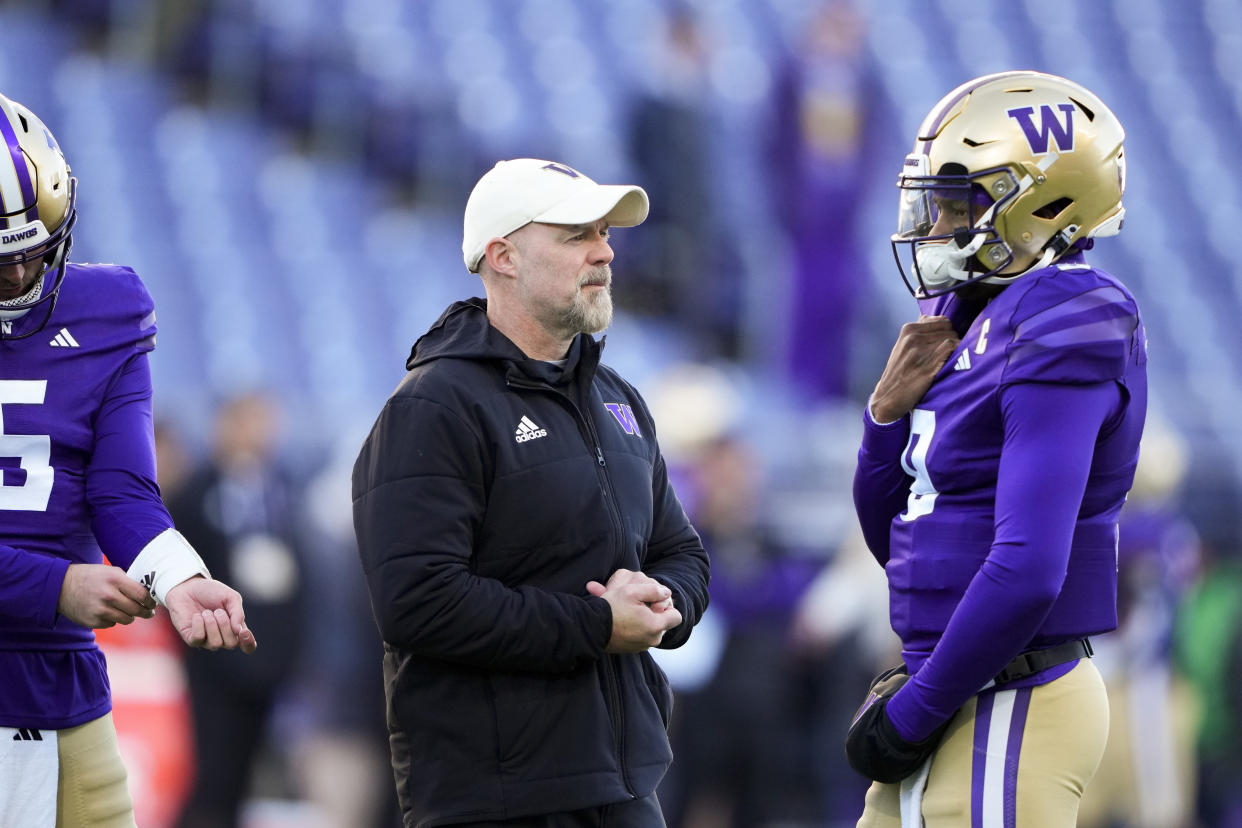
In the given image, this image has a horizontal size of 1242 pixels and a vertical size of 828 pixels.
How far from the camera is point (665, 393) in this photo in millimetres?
6680

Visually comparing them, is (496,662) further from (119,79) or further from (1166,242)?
(1166,242)

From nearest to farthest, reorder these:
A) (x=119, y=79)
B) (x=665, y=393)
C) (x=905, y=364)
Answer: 1. (x=905, y=364)
2. (x=665, y=393)
3. (x=119, y=79)

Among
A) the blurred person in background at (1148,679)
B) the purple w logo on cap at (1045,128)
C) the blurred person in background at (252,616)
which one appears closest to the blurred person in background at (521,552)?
the purple w logo on cap at (1045,128)

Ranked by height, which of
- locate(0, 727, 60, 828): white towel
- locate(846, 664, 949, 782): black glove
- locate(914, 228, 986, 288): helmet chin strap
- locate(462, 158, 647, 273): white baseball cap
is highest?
locate(462, 158, 647, 273): white baseball cap

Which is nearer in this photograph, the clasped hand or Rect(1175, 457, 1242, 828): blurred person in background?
the clasped hand

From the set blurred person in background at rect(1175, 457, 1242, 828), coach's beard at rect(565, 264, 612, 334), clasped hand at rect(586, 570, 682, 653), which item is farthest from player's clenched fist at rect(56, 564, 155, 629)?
blurred person in background at rect(1175, 457, 1242, 828)

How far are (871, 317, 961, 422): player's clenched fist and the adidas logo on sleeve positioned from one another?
55 cm

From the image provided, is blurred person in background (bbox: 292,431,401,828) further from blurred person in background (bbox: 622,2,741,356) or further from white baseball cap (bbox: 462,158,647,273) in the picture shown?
white baseball cap (bbox: 462,158,647,273)

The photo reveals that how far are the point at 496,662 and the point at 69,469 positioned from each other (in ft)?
2.45

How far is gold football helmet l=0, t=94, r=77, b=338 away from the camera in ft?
7.73

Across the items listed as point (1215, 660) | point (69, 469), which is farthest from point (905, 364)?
point (1215, 660)

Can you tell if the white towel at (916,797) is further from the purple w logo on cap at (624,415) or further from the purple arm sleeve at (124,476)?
the purple arm sleeve at (124,476)

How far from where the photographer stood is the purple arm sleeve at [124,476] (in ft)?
7.89

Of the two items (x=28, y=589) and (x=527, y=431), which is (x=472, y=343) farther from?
(x=28, y=589)
